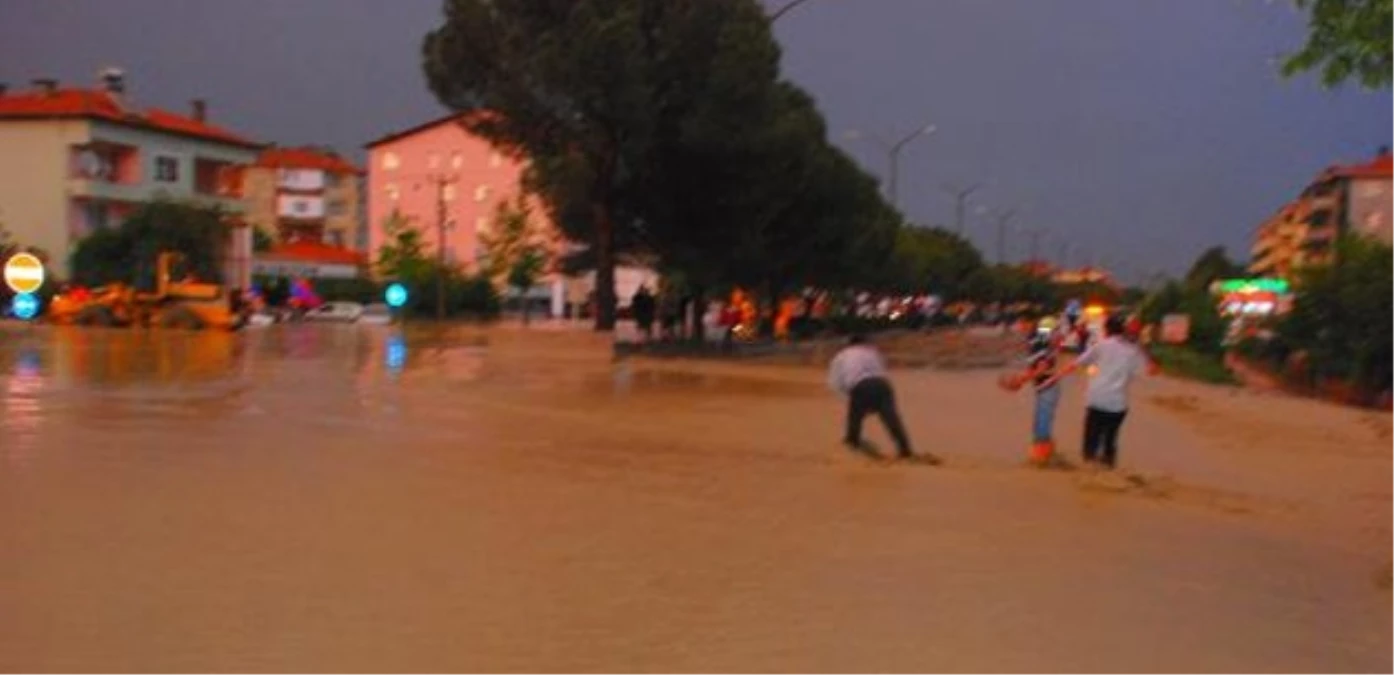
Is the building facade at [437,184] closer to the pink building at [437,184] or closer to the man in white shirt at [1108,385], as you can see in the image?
the pink building at [437,184]

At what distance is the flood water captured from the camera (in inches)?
304

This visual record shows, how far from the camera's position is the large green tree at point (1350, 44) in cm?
820

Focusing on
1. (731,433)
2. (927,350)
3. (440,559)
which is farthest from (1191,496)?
(927,350)

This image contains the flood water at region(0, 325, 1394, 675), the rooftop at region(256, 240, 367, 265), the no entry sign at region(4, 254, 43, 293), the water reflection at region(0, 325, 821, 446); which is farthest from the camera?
the rooftop at region(256, 240, 367, 265)

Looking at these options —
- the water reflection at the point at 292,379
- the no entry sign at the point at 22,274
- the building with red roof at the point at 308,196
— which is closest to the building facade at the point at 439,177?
the building with red roof at the point at 308,196

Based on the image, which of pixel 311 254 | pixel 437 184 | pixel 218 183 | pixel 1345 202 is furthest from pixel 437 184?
pixel 1345 202

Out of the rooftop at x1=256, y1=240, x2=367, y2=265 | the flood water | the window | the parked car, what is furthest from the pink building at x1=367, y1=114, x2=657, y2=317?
the flood water

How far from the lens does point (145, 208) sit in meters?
64.8

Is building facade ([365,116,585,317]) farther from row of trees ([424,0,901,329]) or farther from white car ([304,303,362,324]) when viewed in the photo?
row of trees ([424,0,901,329])

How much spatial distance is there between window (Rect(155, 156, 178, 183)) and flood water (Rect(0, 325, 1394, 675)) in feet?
184

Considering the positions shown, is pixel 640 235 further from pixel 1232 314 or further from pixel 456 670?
pixel 456 670

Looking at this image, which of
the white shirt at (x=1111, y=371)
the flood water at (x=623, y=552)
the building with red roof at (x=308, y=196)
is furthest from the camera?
the building with red roof at (x=308, y=196)

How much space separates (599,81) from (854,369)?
835 inches

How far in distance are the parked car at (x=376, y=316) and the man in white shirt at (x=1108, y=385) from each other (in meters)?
48.0
